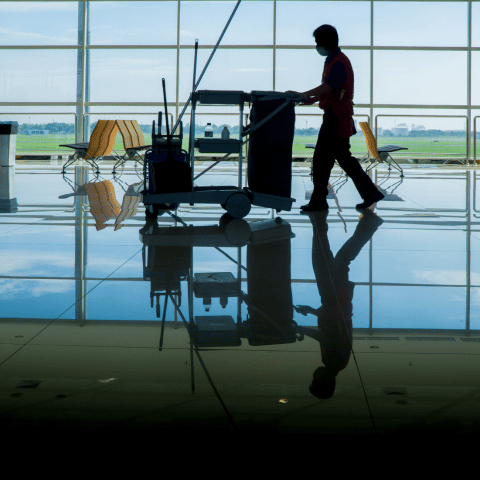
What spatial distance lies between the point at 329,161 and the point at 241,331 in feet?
10.1

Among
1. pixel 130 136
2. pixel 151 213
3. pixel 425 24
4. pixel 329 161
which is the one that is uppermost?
pixel 425 24

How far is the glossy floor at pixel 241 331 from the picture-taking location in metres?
1.16

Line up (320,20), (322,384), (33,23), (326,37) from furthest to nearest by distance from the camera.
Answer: (33,23) → (320,20) → (326,37) → (322,384)

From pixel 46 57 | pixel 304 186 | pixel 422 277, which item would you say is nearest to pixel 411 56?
pixel 46 57

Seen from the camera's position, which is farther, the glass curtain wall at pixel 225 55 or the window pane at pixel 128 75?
the window pane at pixel 128 75

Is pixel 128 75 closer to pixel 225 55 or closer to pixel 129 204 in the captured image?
pixel 225 55

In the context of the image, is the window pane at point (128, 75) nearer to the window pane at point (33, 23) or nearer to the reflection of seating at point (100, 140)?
the window pane at point (33, 23)

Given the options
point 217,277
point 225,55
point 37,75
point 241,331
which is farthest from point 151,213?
point 37,75

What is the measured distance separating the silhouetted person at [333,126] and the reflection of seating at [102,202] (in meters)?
1.33

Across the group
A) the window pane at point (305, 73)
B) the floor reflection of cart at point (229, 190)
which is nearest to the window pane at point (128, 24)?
the window pane at point (305, 73)

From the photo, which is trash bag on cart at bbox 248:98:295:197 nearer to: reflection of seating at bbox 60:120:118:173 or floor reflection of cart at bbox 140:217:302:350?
floor reflection of cart at bbox 140:217:302:350

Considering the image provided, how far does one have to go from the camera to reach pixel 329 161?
4.55m

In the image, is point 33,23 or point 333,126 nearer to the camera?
point 333,126

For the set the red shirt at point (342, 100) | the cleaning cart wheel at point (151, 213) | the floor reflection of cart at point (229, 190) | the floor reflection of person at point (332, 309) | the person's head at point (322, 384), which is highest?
the red shirt at point (342, 100)
